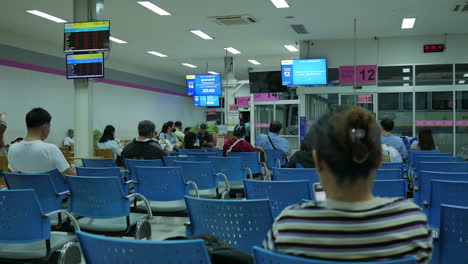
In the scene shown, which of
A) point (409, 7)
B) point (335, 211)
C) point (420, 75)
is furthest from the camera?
point (420, 75)

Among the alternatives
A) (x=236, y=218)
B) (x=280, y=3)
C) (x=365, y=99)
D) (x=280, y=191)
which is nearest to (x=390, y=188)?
(x=280, y=191)

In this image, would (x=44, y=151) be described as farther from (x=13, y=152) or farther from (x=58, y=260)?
(x=58, y=260)

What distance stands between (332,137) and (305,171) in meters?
2.68

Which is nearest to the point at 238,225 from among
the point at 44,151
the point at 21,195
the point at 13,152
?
the point at 21,195

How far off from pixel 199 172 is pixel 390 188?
2.12 m

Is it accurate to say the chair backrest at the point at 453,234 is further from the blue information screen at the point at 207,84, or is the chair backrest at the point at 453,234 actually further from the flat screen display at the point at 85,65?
the blue information screen at the point at 207,84

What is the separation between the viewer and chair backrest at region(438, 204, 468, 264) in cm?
197

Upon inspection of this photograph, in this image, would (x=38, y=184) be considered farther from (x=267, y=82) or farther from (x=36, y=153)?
(x=267, y=82)

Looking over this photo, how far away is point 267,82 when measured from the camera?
13.8 m

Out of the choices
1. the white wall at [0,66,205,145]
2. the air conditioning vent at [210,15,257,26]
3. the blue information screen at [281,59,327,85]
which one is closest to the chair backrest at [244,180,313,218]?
the white wall at [0,66,205,145]

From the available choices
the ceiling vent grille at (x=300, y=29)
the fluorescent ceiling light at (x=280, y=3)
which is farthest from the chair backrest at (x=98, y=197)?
the ceiling vent grille at (x=300, y=29)

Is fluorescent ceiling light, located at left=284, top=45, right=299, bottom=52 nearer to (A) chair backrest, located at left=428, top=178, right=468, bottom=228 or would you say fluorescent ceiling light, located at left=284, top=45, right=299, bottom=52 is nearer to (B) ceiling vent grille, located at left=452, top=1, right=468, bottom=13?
(B) ceiling vent grille, located at left=452, top=1, right=468, bottom=13

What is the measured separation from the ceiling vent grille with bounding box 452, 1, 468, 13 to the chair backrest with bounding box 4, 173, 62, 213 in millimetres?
8503

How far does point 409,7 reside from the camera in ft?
29.9
